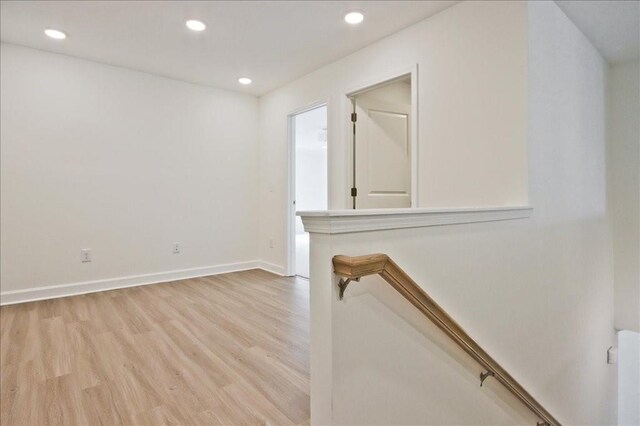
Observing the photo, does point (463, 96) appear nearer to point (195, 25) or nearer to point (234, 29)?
point (234, 29)

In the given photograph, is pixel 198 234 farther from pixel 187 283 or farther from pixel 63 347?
pixel 63 347

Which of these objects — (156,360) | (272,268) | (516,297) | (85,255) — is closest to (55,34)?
(85,255)

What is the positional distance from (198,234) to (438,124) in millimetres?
3250

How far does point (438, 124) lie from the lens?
9.13 ft

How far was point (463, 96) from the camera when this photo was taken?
2.62 meters

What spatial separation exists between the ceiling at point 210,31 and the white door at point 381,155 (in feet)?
2.27

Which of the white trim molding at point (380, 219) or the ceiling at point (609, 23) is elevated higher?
the ceiling at point (609, 23)

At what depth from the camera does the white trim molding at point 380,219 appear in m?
1.11

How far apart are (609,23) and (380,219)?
3.25 meters

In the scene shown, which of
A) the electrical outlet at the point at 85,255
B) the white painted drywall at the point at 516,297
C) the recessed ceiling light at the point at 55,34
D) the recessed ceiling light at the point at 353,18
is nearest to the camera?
the white painted drywall at the point at 516,297

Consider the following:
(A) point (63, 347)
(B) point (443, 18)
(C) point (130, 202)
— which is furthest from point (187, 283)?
(B) point (443, 18)

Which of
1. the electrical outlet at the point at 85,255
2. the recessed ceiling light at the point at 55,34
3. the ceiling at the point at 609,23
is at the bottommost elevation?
the electrical outlet at the point at 85,255

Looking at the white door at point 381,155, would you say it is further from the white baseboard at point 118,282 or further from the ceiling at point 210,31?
the white baseboard at point 118,282

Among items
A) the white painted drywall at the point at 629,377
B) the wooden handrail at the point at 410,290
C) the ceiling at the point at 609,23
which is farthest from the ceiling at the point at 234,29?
the white painted drywall at the point at 629,377
